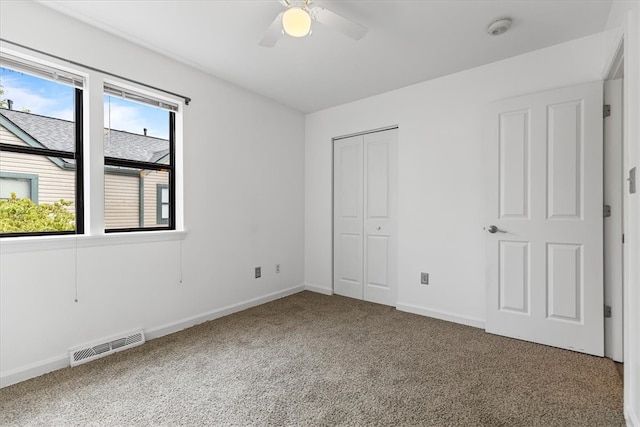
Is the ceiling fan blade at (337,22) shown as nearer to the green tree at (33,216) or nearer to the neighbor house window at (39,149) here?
the neighbor house window at (39,149)

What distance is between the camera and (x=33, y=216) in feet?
7.02

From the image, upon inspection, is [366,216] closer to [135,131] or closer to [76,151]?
[135,131]

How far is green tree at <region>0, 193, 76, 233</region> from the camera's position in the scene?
6.66ft

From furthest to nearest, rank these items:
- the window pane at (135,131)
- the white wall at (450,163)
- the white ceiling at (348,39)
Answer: the white wall at (450,163) → the window pane at (135,131) → the white ceiling at (348,39)

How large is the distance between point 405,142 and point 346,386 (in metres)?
2.49

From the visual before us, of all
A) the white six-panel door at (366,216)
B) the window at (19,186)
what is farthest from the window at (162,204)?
the white six-panel door at (366,216)

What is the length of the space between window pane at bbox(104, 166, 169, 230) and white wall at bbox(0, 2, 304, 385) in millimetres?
161

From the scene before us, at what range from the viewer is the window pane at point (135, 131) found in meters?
2.51

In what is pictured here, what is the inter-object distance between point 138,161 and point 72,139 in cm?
48

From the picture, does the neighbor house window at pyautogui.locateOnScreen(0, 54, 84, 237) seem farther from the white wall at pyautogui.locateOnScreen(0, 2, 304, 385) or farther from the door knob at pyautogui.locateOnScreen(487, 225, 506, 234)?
the door knob at pyautogui.locateOnScreen(487, 225, 506, 234)

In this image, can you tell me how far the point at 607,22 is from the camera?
223 cm

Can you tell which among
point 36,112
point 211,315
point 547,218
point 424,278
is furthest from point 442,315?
point 36,112

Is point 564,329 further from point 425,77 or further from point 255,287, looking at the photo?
point 255,287

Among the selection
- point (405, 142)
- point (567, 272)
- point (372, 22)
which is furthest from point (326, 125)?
point (567, 272)
